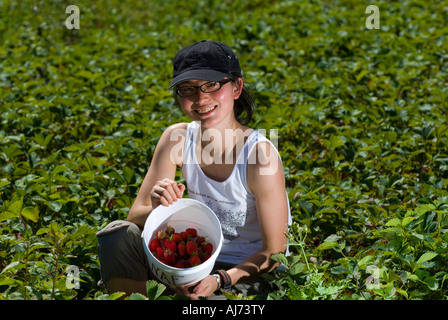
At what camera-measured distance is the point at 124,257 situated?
7.41ft

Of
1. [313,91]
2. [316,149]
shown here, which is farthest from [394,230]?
[313,91]

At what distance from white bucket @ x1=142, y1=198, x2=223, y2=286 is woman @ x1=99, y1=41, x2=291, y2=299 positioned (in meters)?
0.07

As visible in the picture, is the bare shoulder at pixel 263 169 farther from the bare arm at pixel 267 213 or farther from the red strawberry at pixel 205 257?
the red strawberry at pixel 205 257

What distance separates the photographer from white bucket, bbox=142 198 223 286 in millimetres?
1985

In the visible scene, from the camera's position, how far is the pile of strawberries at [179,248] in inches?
83.2

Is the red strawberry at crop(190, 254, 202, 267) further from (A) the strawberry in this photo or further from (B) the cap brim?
(B) the cap brim

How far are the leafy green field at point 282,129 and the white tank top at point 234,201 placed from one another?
0.26 m

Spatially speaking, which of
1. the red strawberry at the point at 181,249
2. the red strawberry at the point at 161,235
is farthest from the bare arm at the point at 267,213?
the red strawberry at the point at 161,235

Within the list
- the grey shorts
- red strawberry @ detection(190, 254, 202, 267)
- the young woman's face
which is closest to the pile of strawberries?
red strawberry @ detection(190, 254, 202, 267)

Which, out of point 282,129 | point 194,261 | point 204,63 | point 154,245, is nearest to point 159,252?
point 154,245

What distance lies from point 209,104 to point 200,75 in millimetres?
138

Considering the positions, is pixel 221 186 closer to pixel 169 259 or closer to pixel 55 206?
pixel 169 259
